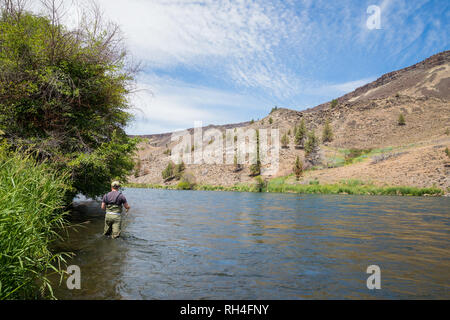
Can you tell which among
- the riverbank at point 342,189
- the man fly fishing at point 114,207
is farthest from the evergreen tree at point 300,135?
the man fly fishing at point 114,207

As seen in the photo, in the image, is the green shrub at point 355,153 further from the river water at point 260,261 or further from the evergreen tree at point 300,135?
the river water at point 260,261

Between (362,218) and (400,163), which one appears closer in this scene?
(362,218)

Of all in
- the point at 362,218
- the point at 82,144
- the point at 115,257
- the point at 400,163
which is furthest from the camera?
the point at 400,163

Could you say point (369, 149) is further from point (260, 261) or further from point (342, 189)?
point (260, 261)

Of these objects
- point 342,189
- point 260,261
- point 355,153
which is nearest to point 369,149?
point 355,153

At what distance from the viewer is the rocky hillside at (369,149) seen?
4691 cm

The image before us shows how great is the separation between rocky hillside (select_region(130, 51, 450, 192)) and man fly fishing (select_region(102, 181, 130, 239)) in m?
43.7

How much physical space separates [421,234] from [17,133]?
17.8 m

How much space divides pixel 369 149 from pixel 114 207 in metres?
79.8

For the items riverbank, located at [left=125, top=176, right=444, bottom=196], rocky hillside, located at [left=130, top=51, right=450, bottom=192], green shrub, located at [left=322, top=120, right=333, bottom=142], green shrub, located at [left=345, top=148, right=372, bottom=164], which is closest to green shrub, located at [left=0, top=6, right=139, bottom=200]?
riverbank, located at [left=125, top=176, right=444, bottom=196]

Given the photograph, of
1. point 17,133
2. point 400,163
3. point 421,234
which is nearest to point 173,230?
point 17,133

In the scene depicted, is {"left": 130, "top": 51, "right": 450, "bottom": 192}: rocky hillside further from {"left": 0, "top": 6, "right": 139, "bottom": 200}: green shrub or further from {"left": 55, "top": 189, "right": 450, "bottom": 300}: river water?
{"left": 0, "top": 6, "right": 139, "bottom": 200}: green shrub
